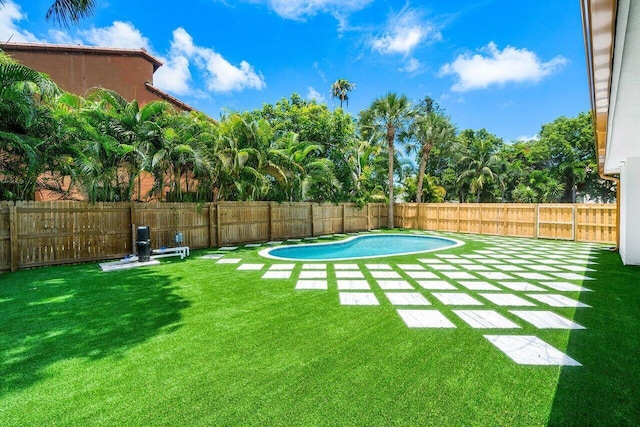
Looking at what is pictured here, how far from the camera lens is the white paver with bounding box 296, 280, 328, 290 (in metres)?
4.83

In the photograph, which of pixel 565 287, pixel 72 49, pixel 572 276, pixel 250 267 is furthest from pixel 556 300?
pixel 72 49

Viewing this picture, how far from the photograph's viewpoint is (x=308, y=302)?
4062mm

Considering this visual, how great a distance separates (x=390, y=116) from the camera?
54.3 ft

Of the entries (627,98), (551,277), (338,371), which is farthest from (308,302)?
(551,277)

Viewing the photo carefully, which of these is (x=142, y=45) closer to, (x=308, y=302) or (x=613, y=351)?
(x=308, y=302)

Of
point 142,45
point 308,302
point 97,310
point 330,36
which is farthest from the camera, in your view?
point 330,36

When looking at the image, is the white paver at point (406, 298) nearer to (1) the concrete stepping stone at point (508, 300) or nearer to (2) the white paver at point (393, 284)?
(2) the white paver at point (393, 284)

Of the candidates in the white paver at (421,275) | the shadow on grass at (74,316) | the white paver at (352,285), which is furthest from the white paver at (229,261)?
the white paver at (421,275)

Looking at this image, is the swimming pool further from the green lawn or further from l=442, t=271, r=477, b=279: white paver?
the green lawn

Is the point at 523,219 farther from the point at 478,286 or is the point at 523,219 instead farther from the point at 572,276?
the point at 478,286

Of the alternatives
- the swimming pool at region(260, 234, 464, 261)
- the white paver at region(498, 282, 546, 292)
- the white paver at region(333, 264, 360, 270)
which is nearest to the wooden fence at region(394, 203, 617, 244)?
the swimming pool at region(260, 234, 464, 261)

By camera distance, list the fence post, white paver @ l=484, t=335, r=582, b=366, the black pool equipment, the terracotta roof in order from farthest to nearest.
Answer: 1. the terracotta roof
2. the black pool equipment
3. the fence post
4. white paver @ l=484, t=335, r=582, b=366

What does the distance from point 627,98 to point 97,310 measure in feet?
21.1

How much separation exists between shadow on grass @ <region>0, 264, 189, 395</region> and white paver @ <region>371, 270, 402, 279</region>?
3.37 meters
